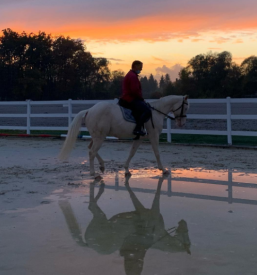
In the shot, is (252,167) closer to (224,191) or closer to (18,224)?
(224,191)

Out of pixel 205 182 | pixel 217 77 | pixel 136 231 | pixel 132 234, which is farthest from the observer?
pixel 217 77

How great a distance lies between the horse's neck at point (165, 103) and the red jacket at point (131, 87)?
647mm

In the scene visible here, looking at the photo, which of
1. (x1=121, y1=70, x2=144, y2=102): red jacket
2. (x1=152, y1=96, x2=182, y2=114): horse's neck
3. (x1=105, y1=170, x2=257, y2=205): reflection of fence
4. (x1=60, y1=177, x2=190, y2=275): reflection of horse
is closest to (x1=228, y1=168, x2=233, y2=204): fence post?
(x1=105, y1=170, x2=257, y2=205): reflection of fence

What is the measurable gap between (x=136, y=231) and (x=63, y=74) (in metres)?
55.8

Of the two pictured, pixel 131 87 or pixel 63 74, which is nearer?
pixel 131 87

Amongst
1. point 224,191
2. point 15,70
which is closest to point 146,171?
point 224,191

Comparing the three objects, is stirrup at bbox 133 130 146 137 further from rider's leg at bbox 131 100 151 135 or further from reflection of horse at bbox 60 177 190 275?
reflection of horse at bbox 60 177 190 275

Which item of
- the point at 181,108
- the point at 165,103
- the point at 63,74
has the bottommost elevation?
the point at 181,108

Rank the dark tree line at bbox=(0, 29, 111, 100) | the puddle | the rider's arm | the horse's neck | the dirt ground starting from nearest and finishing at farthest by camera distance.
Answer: the puddle → the dirt ground → the rider's arm → the horse's neck → the dark tree line at bbox=(0, 29, 111, 100)

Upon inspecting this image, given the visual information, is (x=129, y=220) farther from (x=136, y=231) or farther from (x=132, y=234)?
(x=132, y=234)

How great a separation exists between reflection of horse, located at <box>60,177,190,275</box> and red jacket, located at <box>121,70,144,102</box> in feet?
10.7

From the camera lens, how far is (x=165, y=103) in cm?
968

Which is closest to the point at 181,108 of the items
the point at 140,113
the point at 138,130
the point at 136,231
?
the point at 140,113

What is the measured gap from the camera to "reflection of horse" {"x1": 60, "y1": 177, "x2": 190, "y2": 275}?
438cm
